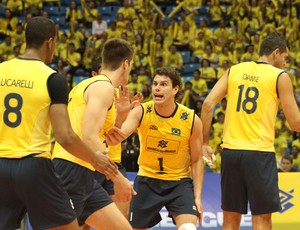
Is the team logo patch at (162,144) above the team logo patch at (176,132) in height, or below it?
below

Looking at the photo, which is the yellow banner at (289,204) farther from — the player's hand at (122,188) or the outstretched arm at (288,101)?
the player's hand at (122,188)

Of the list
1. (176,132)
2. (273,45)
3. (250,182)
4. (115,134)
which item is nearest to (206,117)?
(176,132)

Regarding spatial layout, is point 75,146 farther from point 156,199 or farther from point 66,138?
point 156,199

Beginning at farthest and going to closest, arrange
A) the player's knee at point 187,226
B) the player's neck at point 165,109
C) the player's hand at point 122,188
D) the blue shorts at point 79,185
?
the player's neck at point 165,109 < the player's knee at point 187,226 < the blue shorts at point 79,185 < the player's hand at point 122,188

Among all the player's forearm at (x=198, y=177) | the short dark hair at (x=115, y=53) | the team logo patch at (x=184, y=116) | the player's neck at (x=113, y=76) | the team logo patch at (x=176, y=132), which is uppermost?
the short dark hair at (x=115, y=53)

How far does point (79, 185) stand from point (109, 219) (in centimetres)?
42

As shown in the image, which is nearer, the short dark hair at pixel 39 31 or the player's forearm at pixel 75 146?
the player's forearm at pixel 75 146

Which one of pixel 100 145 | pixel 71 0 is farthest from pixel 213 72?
pixel 100 145

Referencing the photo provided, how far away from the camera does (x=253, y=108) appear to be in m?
7.15

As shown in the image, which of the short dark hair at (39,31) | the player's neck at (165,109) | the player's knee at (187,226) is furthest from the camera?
the player's neck at (165,109)

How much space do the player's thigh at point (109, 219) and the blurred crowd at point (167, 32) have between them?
10779mm

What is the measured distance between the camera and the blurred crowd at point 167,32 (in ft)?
60.3

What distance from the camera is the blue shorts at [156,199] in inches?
272

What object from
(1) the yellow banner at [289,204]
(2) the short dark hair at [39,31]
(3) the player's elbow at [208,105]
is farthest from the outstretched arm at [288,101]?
(1) the yellow banner at [289,204]
